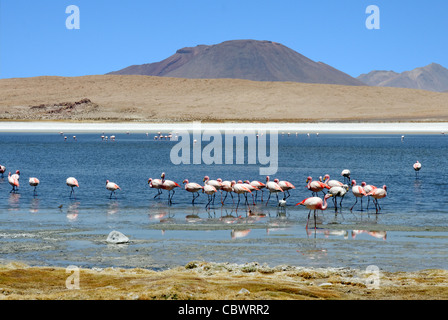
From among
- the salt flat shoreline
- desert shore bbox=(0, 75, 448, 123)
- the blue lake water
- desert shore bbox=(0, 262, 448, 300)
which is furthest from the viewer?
desert shore bbox=(0, 75, 448, 123)

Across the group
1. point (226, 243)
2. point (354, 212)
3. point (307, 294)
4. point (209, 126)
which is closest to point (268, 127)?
point (209, 126)

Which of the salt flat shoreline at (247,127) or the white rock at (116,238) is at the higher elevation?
the salt flat shoreline at (247,127)

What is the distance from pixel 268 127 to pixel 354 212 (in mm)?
67675

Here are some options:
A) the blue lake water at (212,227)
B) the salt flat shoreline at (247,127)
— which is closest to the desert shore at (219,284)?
the blue lake water at (212,227)

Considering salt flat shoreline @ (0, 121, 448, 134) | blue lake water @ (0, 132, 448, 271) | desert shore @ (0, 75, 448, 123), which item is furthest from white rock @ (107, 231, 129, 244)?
desert shore @ (0, 75, 448, 123)

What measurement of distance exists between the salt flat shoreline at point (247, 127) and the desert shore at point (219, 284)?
70763mm

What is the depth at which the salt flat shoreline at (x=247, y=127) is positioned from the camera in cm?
8444

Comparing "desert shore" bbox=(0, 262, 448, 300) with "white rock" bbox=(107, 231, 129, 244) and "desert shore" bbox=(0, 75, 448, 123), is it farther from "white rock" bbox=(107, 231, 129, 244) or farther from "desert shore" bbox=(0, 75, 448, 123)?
"desert shore" bbox=(0, 75, 448, 123)

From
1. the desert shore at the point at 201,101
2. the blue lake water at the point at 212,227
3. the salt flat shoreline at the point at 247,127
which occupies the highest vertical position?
the desert shore at the point at 201,101

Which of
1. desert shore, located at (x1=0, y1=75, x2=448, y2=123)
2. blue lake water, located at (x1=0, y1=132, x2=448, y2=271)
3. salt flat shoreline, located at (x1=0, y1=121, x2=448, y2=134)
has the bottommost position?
blue lake water, located at (x1=0, y1=132, x2=448, y2=271)

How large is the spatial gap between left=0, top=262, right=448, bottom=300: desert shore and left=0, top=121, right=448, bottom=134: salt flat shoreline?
7076 centimetres

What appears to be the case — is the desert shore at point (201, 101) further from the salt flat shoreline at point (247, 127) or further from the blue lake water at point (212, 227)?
the blue lake water at point (212, 227)

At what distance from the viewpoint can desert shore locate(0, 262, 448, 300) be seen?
862 cm
